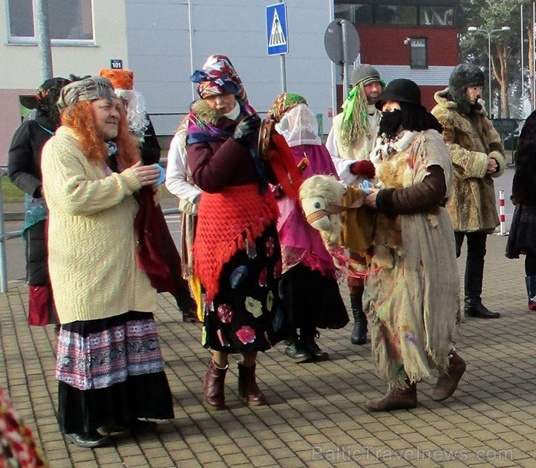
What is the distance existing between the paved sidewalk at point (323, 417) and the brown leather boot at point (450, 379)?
0.06 meters

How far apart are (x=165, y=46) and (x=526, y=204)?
2763cm

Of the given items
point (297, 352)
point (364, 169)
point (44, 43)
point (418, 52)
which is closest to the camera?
point (364, 169)

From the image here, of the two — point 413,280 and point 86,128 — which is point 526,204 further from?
point 86,128

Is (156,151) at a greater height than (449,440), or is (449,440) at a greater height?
(156,151)

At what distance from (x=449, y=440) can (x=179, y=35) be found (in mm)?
30746

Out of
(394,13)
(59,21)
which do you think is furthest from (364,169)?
(394,13)

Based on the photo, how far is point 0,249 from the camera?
9430 millimetres

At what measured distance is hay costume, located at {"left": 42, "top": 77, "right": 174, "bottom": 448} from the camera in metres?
4.55

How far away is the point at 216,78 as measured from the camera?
4.93m

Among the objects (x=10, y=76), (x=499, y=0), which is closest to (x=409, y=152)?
(x=10, y=76)

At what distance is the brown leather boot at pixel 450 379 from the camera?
522 cm

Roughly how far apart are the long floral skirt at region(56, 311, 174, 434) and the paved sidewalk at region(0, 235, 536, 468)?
0.54 feet

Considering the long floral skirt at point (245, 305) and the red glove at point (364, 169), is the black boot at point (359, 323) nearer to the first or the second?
the red glove at point (364, 169)

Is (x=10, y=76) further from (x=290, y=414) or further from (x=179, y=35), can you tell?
(x=290, y=414)
